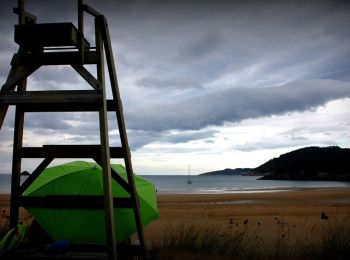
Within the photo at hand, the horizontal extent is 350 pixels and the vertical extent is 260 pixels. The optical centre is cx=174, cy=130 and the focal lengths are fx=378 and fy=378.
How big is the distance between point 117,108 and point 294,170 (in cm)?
14469

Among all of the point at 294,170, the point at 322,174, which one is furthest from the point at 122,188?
the point at 294,170

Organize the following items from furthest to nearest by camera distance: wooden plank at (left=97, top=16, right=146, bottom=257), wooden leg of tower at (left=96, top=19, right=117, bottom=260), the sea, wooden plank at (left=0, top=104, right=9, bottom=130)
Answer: the sea
wooden plank at (left=97, top=16, right=146, bottom=257)
wooden plank at (left=0, top=104, right=9, bottom=130)
wooden leg of tower at (left=96, top=19, right=117, bottom=260)

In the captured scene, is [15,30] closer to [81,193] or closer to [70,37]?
[70,37]

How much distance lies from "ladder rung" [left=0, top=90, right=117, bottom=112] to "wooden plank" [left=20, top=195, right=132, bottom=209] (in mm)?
1065

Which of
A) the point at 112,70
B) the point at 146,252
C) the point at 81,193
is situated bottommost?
the point at 146,252

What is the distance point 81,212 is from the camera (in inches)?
186

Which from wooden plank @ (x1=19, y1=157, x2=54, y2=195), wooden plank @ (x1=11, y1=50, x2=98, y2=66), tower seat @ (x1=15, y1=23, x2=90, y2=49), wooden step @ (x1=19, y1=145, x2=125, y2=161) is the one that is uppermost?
tower seat @ (x1=15, y1=23, x2=90, y2=49)

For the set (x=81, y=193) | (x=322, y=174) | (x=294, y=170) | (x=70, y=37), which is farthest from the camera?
(x=294, y=170)

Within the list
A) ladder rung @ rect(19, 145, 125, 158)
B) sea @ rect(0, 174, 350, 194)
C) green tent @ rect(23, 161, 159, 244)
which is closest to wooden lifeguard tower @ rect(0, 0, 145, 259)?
ladder rung @ rect(19, 145, 125, 158)

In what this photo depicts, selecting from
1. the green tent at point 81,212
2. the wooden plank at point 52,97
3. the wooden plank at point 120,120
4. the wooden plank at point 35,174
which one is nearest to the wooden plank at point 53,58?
the wooden plank at point 120,120

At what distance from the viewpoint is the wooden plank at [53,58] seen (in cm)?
441

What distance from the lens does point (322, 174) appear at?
413 feet

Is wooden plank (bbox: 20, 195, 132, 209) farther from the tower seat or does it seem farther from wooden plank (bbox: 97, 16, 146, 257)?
the tower seat

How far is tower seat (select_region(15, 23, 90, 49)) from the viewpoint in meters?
4.12
